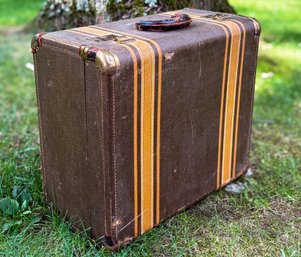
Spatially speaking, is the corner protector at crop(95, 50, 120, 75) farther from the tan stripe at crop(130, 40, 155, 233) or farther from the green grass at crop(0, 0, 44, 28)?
the green grass at crop(0, 0, 44, 28)

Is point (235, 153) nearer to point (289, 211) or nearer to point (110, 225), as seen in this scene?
point (289, 211)

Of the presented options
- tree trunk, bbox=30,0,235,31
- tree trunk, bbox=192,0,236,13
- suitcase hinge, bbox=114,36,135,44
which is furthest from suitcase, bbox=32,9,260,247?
tree trunk, bbox=192,0,236,13

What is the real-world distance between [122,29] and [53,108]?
0.39 m

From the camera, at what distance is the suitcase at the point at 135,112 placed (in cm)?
173

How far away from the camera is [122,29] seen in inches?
77.2

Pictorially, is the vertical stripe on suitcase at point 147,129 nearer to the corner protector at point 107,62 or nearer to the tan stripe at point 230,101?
the corner protector at point 107,62

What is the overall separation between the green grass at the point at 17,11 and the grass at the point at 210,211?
253cm

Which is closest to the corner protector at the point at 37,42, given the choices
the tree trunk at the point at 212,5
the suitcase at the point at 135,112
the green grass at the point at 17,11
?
the suitcase at the point at 135,112

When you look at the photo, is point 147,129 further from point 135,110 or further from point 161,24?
point 161,24

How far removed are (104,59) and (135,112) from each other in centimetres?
23

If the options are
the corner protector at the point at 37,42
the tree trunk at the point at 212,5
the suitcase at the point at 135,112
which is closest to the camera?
the suitcase at the point at 135,112

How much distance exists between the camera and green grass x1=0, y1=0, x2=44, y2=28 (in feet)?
19.0

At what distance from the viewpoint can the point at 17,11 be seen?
262 inches

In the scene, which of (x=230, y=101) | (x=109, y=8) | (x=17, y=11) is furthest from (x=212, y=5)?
(x=17, y=11)
